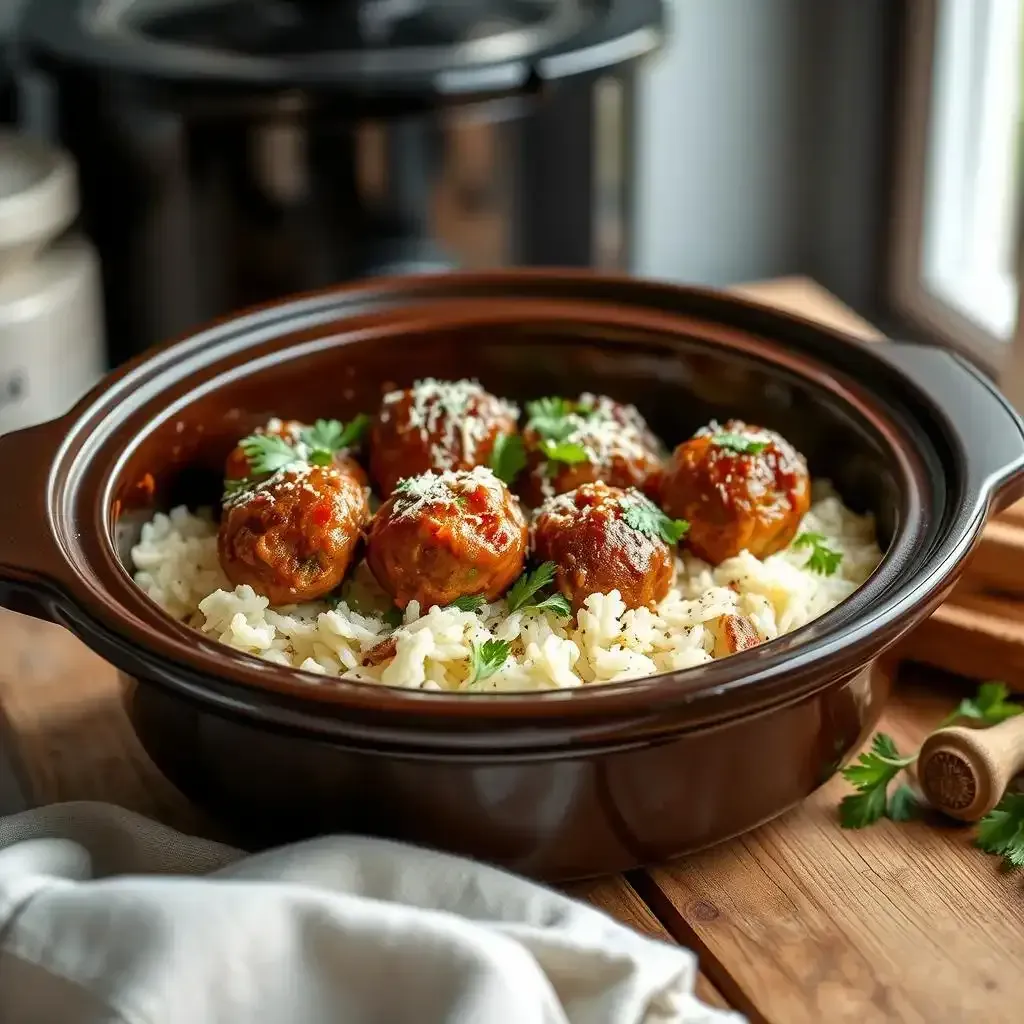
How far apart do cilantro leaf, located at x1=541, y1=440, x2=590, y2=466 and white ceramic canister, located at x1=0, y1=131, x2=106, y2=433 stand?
80 centimetres

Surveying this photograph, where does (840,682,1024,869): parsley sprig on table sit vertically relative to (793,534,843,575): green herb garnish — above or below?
below

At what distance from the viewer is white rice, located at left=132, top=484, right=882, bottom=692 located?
1.19 m

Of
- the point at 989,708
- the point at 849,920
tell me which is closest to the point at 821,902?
the point at 849,920

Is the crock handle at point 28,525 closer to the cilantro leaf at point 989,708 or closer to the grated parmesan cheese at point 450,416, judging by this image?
the grated parmesan cheese at point 450,416

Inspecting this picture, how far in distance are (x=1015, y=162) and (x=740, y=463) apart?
6.21ft

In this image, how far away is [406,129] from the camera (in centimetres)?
207

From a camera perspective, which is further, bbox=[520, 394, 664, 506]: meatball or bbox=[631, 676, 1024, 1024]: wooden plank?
bbox=[520, 394, 664, 506]: meatball

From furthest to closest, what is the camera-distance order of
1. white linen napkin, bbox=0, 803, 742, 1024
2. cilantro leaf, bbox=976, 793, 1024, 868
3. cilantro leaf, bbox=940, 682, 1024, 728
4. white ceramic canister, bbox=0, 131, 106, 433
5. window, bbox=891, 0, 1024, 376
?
window, bbox=891, 0, 1024, 376
white ceramic canister, bbox=0, 131, 106, 433
cilantro leaf, bbox=940, 682, 1024, 728
cilantro leaf, bbox=976, 793, 1024, 868
white linen napkin, bbox=0, 803, 742, 1024

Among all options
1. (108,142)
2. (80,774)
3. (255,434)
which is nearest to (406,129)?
(108,142)

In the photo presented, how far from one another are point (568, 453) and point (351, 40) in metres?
0.91

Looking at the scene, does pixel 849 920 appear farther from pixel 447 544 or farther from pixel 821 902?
pixel 447 544

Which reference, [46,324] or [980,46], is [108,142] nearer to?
[46,324]

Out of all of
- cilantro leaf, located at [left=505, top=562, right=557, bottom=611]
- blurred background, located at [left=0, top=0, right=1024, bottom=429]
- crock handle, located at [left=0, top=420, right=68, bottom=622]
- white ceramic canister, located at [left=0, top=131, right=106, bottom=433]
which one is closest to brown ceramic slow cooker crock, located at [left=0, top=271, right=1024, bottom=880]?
crock handle, located at [left=0, top=420, right=68, bottom=622]

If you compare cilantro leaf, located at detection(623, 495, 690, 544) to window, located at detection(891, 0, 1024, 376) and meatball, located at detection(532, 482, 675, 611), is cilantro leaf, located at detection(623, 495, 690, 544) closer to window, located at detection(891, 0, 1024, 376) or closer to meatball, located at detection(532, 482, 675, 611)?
meatball, located at detection(532, 482, 675, 611)
